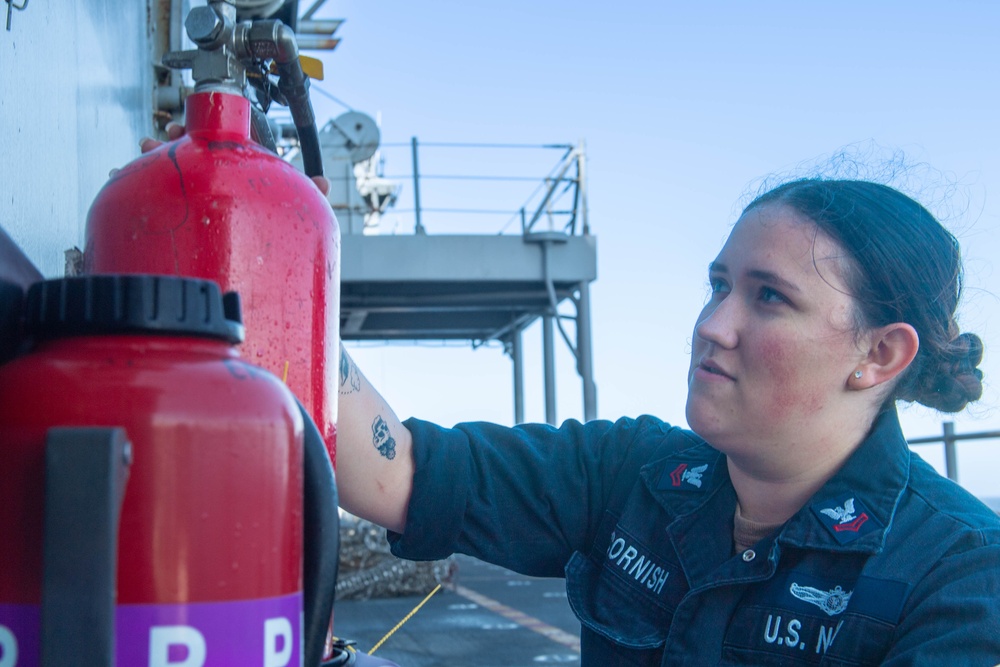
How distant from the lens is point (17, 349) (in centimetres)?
59

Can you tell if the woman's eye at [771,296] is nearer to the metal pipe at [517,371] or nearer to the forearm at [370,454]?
the forearm at [370,454]

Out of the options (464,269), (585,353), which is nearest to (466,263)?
(464,269)

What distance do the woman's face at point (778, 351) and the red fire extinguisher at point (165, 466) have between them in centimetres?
88

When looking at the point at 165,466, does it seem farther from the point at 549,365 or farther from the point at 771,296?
the point at 549,365

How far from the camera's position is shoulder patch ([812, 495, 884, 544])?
123cm

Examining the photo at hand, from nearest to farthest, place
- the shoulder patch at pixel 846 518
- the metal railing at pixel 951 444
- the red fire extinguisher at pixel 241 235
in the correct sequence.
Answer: the red fire extinguisher at pixel 241 235, the shoulder patch at pixel 846 518, the metal railing at pixel 951 444

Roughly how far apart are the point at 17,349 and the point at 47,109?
88 centimetres

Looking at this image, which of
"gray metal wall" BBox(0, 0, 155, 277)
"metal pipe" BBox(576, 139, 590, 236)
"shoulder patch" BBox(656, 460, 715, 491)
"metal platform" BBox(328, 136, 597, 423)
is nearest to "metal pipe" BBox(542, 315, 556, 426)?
"metal platform" BBox(328, 136, 597, 423)

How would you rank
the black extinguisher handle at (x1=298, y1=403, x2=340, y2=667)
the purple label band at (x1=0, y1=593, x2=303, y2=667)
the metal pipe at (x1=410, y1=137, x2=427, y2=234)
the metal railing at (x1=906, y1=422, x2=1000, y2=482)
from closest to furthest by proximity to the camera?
1. the purple label band at (x1=0, y1=593, x2=303, y2=667)
2. the black extinguisher handle at (x1=298, y1=403, x2=340, y2=667)
3. the metal railing at (x1=906, y1=422, x2=1000, y2=482)
4. the metal pipe at (x1=410, y1=137, x2=427, y2=234)

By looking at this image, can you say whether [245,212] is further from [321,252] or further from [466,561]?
[466,561]

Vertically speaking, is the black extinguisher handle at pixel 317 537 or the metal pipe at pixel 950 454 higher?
the black extinguisher handle at pixel 317 537

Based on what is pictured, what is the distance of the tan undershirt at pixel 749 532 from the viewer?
4.59 feet

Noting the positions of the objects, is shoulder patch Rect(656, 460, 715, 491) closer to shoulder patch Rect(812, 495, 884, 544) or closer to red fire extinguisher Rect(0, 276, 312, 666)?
shoulder patch Rect(812, 495, 884, 544)

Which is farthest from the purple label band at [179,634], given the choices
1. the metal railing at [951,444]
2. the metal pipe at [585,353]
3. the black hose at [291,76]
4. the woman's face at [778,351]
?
the metal pipe at [585,353]
